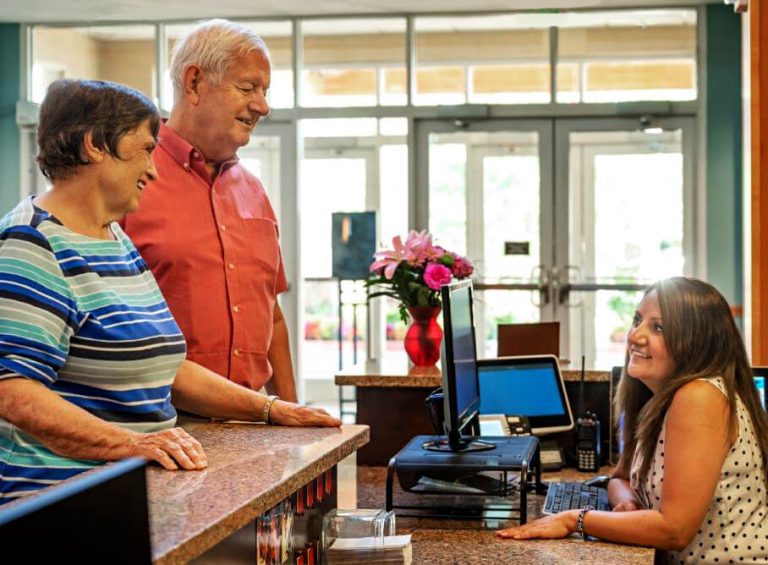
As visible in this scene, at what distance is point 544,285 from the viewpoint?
7.64m

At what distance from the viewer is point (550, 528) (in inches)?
86.0

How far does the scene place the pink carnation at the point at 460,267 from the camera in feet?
11.5

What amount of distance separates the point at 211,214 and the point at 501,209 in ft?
17.7

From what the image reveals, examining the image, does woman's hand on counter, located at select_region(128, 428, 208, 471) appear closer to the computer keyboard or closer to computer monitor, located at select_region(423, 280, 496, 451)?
computer monitor, located at select_region(423, 280, 496, 451)

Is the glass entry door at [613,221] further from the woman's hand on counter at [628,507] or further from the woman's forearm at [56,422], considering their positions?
the woman's forearm at [56,422]

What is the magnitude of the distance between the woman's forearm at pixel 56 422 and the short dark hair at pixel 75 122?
359 mm

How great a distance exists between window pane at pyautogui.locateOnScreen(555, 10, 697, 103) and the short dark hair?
6.27 meters

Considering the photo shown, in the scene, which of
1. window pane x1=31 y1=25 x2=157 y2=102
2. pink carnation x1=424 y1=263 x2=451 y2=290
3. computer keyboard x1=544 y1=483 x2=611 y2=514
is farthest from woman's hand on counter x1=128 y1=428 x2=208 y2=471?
window pane x1=31 y1=25 x2=157 y2=102

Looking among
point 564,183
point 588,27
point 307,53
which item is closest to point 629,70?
point 588,27

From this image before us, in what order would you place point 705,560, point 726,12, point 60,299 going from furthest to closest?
point 726,12 < point 705,560 < point 60,299

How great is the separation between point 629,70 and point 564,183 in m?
0.90

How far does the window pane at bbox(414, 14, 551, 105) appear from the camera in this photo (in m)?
7.71

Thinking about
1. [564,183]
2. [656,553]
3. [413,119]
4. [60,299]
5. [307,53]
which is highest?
[307,53]

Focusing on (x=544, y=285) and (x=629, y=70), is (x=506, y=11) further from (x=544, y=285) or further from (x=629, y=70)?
(x=544, y=285)
